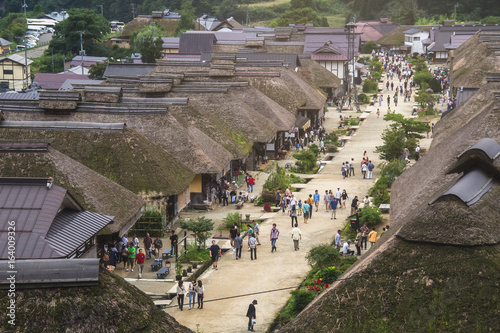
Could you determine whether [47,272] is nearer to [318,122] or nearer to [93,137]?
[93,137]

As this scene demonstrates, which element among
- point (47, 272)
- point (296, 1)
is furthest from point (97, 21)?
point (47, 272)

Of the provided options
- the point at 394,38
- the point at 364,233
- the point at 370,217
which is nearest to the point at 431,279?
the point at 364,233

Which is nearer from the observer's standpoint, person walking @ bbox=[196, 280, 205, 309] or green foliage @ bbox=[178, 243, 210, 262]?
person walking @ bbox=[196, 280, 205, 309]

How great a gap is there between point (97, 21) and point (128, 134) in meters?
73.6

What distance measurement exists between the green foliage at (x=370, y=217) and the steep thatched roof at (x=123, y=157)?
7.53m

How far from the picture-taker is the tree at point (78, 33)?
320 ft

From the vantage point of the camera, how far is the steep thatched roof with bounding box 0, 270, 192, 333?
11.9 meters

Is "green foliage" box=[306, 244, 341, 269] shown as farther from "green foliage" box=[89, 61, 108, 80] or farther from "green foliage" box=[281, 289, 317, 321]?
"green foliage" box=[89, 61, 108, 80]

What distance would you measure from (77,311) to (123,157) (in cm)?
1720

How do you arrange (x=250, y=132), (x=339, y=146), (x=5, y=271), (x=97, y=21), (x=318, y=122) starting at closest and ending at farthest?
(x=5, y=271), (x=250, y=132), (x=339, y=146), (x=318, y=122), (x=97, y=21)

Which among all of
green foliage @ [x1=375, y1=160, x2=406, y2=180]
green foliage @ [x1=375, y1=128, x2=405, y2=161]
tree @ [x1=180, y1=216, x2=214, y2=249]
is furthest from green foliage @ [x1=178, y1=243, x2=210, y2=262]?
green foliage @ [x1=375, y1=128, x2=405, y2=161]

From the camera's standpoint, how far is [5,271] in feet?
39.0

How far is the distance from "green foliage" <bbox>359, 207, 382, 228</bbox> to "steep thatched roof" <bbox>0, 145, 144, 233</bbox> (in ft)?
35.8

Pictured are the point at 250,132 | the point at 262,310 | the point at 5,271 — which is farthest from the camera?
the point at 250,132
